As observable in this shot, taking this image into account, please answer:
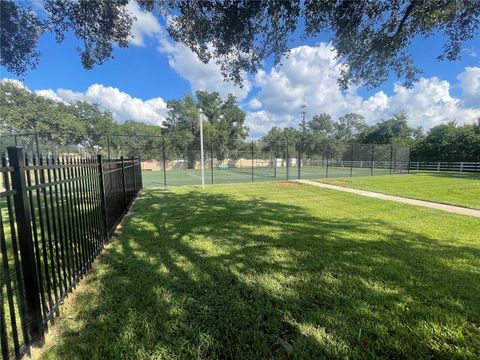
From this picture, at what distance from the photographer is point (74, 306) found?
236cm

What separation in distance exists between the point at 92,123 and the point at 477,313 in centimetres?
5837

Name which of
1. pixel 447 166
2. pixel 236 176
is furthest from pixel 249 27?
pixel 447 166

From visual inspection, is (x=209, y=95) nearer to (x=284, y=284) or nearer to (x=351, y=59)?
(x=351, y=59)

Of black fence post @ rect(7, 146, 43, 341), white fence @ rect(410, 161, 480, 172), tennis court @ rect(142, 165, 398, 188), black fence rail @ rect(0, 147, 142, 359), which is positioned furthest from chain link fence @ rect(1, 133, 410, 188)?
black fence post @ rect(7, 146, 43, 341)

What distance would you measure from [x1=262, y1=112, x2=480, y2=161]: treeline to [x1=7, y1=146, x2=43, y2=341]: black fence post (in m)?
17.7

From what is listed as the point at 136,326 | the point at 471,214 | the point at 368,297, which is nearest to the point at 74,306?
the point at 136,326

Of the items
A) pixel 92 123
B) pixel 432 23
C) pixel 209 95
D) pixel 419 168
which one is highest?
pixel 209 95

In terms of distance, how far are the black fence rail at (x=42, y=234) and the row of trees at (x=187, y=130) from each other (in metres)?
16.2

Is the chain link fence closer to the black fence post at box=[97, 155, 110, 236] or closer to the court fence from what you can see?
the court fence

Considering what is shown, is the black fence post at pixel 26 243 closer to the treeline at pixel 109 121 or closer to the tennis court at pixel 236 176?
the tennis court at pixel 236 176

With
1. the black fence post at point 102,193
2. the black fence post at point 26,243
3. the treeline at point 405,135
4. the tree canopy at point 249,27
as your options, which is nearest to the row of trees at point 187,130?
the treeline at point 405,135

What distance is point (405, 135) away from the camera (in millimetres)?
40812

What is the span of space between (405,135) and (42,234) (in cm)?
4955

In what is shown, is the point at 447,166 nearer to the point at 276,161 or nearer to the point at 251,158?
the point at 276,161
